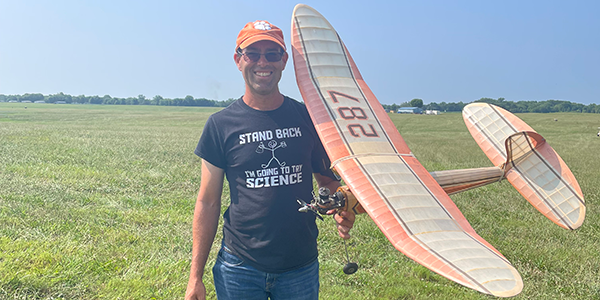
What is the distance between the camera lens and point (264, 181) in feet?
7.93

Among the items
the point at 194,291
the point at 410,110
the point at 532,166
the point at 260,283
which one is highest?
the point at 410,110

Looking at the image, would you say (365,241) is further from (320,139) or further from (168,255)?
(320,139)

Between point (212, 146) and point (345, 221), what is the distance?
1.05 m

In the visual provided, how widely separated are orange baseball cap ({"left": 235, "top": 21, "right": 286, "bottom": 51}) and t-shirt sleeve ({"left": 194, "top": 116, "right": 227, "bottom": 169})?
547 millimetres

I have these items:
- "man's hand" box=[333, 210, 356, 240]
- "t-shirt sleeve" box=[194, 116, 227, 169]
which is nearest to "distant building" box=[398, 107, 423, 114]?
"man's hand" box=[333, 210, 356, 240]

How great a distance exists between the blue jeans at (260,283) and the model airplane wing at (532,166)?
225 centimetres

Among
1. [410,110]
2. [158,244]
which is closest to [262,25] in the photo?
[158,244]

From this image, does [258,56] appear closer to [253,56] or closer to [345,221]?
[253,56]

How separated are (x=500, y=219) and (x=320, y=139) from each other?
7.08m

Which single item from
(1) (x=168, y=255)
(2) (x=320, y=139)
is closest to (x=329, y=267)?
(1) (x=168, y=255)

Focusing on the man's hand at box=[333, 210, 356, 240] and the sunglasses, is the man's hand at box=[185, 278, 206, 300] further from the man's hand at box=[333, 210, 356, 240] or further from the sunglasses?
the sunglasses

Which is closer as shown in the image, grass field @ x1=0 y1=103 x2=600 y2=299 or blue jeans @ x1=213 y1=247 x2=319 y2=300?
blue jeans @ x1=213 y1=247 x2=319 y2=300

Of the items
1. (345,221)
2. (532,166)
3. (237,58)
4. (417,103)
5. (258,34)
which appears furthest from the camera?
(417,103)

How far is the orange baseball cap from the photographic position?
2.39 metres
